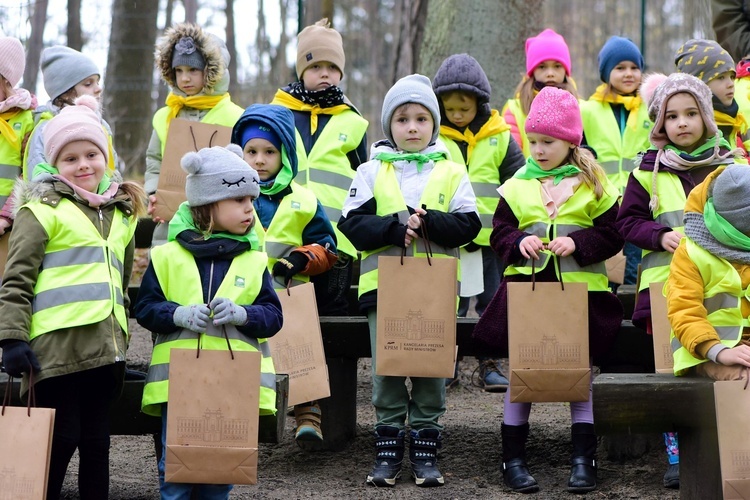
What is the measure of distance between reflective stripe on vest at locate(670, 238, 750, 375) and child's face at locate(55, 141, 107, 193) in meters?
2.42

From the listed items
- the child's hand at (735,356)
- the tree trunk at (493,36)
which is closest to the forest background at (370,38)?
the tree trunk at (493,36)

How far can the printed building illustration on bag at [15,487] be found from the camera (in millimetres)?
4004

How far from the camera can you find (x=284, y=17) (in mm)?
21812

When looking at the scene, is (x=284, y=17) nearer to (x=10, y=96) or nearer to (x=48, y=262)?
(x=10, y=96)

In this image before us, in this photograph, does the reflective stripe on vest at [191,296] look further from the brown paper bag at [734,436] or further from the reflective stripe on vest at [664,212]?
the reflective stripe on vest at [664,212]

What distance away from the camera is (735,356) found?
4.22 m

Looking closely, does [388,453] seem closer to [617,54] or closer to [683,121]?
[683,121]

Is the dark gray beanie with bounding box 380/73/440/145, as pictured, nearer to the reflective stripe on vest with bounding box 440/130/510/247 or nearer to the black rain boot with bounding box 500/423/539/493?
the reflective stripe on vest with bounding box 440/130/510/247

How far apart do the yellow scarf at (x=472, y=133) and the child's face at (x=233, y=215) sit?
2.06m

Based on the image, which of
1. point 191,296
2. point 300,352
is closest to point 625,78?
point 300,352

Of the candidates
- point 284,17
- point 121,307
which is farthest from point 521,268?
point 284,17

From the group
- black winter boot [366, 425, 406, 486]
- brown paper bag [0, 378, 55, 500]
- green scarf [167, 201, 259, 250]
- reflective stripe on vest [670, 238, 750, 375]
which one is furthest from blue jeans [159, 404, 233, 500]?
reflective stripe on vest [670, 238, 750, 375]

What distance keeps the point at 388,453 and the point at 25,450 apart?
179 cm

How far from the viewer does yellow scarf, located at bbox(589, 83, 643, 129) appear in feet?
22.2
